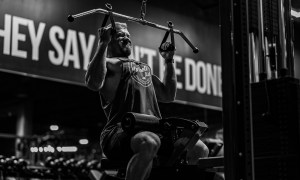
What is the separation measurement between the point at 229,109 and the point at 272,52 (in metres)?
0.45

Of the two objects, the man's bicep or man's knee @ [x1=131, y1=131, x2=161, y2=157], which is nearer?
man's knee @ [x1=131, y1=131, x2=161, y2=157]

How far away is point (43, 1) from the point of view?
661 centimetres

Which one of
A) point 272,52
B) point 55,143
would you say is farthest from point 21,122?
point 272,52

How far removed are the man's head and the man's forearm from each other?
0.40 meters

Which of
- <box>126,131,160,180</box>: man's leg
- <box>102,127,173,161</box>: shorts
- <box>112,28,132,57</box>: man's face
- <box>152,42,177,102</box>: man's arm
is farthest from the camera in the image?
<box>152,42,177,102</box>: man's arm

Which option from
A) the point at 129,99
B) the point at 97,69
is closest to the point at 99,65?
the point at 97,69

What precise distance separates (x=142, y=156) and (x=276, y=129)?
0.82 metres

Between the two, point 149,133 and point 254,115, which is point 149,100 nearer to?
point 149,133

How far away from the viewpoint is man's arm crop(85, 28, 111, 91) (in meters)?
3.36

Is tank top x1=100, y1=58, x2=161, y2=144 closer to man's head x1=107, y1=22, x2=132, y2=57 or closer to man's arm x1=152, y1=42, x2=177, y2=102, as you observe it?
man's head x1=107, y1=22, x2=132, y2=57

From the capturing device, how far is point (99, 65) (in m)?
3.39

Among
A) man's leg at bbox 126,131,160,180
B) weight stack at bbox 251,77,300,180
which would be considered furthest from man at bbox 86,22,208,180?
weight stack at bbox 251,77,300,180

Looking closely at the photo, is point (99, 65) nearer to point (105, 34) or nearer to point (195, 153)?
point (105, 34)

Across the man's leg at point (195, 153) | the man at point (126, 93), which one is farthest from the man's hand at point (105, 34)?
the man's leg at point (195, 153)
